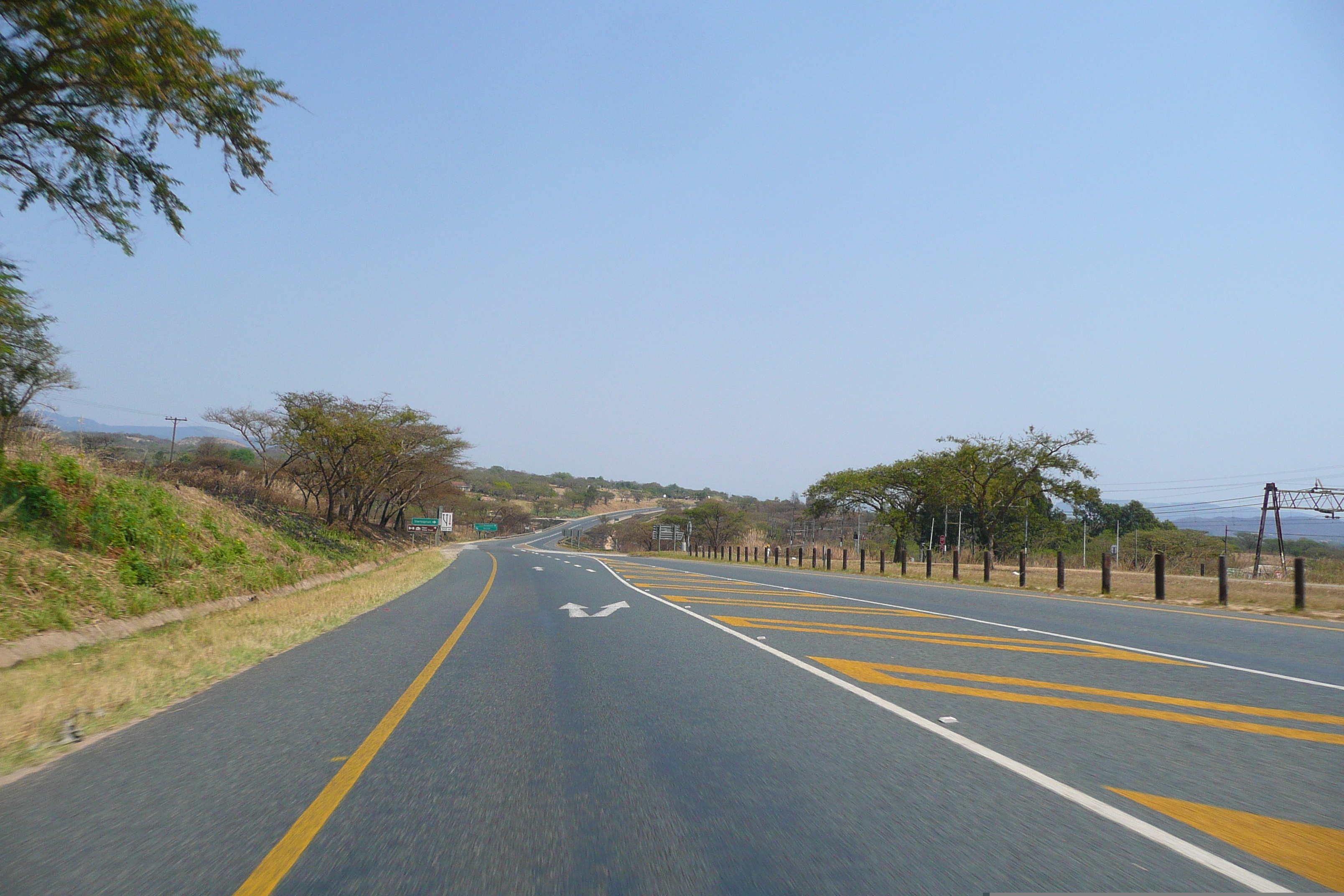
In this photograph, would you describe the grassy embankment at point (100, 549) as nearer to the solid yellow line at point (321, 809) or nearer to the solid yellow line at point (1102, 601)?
the solid yellow line at point (321, 809)

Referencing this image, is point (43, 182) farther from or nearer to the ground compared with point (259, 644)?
farther from the ground

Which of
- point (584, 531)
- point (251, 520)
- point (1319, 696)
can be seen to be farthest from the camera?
point (584, 531)

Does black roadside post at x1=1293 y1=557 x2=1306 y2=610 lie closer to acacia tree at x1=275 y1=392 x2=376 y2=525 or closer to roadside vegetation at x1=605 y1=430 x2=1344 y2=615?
roadside vegetation at x1=605 y1=430 x2=1344 y2=615

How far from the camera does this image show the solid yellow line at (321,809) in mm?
3227

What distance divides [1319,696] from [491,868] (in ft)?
24.4

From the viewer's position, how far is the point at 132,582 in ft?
40.1

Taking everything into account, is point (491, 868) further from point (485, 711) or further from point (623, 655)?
Result: point (623, 655)

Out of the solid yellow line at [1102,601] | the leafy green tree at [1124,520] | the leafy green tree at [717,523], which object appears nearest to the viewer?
the solid yellow line at [1102,601]

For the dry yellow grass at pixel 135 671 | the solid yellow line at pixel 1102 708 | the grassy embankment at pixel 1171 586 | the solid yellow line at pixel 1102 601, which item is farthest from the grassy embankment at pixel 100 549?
the grassy embankment at pixel 1171 586

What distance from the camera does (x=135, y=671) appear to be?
7.65 meters

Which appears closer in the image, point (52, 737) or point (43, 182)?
point (52, 737)

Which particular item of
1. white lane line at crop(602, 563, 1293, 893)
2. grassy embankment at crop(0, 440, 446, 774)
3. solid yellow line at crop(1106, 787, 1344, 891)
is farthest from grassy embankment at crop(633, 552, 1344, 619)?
solid yellow line at crop(1106, 787, 1344, 891)

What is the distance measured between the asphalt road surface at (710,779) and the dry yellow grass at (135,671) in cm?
39

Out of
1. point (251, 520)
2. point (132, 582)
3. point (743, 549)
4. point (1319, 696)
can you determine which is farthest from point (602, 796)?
point (743, 549)
